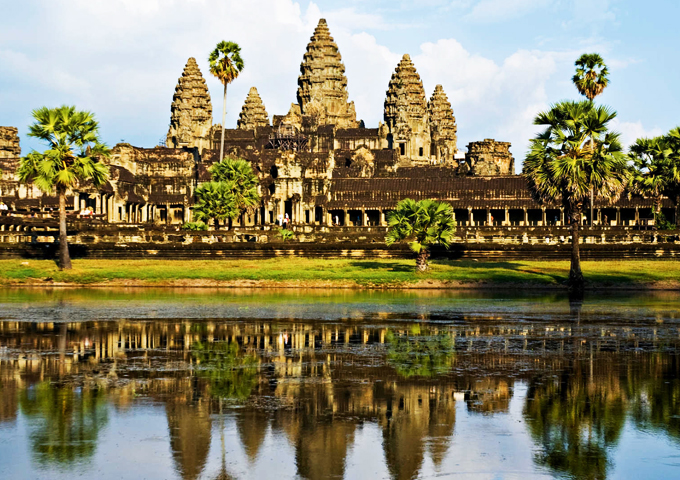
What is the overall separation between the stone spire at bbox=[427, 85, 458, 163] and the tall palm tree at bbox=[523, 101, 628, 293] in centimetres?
11449

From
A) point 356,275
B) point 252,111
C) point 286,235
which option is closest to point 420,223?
point 356,275

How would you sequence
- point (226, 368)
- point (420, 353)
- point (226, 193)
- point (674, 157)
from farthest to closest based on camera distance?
1. point (226, 193)
2. point (674, 157)
3. point (420, 353)
4. point (226, 368)

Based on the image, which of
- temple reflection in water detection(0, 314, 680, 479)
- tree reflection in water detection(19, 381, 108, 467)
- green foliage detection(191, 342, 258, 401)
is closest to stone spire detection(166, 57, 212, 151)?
temple reflection in water detection(0, 314, 680, 479)

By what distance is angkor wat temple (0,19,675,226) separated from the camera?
9002 centimetres

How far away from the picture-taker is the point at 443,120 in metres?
164

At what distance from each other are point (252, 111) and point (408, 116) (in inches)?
1354

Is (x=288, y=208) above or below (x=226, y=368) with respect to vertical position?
above

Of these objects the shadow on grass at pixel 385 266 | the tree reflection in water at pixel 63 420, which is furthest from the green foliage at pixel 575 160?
the tree reflection in water at pixel 63 420

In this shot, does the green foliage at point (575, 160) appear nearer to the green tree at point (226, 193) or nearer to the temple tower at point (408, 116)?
the green tree at point (226, 193)

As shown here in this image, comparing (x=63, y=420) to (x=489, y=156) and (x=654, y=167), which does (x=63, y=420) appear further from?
(x=489, y=156)

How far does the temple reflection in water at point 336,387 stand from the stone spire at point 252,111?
136m

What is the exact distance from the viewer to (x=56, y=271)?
45.0 m

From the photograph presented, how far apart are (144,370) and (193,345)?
3607 millimetres

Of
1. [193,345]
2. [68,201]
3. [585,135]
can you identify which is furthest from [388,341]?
[68,201]
